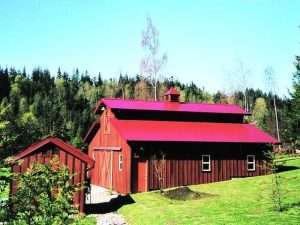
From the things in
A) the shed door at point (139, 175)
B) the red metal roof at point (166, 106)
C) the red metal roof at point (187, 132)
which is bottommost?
the shed door at point (139, 175)

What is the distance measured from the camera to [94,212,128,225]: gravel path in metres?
20.3

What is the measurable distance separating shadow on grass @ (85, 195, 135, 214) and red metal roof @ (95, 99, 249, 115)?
901 centimetres

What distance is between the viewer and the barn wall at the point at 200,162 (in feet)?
102

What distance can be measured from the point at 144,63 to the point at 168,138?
2657 centimetres

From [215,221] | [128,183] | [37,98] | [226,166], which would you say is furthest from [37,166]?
[37,98]

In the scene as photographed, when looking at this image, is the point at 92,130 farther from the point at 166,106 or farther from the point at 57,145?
the point at 57,145

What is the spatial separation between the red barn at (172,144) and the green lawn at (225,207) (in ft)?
10.1

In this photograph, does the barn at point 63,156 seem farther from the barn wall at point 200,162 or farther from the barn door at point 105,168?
the barn door at point 105,168

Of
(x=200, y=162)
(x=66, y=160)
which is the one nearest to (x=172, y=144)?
(x=200, y=162)

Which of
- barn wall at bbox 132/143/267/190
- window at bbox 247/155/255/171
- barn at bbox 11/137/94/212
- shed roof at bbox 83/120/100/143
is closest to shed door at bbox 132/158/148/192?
barn wall at bbox 132/143/267/190

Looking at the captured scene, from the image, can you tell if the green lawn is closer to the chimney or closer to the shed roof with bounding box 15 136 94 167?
the shed roof with bounding box 15 136 94 167

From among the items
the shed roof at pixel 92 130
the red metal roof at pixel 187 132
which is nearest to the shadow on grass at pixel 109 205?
the red metal roof at pixel 187 132

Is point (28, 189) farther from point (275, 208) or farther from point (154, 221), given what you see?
point (275, 208)

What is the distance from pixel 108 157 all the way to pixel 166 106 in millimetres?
7361
